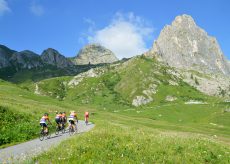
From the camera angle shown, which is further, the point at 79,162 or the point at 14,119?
the point at 14,119

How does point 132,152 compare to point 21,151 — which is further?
point 21,151

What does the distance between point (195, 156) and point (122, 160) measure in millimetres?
4971

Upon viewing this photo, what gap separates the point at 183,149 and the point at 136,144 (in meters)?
3.10

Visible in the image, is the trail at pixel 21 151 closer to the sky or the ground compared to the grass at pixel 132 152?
closer to the ground

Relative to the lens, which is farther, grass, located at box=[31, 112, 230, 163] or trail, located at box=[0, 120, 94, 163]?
trail, located at box=[0, 120, 94, 163]

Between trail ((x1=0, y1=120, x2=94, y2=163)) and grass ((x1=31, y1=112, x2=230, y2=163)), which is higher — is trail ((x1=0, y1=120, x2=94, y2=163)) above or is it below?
below

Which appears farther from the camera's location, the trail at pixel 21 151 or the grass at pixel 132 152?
the trail at pixel 21 151

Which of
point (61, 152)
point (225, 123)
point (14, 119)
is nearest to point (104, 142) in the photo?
point (61, 152)

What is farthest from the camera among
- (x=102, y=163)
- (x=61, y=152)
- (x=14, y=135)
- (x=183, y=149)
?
(x=14, y=135)

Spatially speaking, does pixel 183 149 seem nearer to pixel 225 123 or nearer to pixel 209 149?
pixel 209 149

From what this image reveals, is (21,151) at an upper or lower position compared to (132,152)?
lower

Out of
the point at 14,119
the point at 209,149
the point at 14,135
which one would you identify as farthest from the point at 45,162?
the point at 14,119

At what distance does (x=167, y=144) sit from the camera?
24.5 meters

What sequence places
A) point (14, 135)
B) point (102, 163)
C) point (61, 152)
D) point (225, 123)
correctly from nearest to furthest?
point (102, 163) → point (61, 152) → point (14, 135) → point (225, 123)
